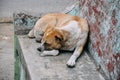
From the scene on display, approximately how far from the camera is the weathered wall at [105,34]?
162 inches

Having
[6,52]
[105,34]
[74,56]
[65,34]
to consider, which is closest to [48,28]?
[65,34]

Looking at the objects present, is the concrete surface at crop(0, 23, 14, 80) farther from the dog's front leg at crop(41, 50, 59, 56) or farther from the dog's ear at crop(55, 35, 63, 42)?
the dog's ear at crop(55, 35, 63, 42)

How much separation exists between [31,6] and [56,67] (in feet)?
22.7

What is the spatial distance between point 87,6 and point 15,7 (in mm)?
6078

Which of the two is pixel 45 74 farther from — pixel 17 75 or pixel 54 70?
pixel 17 75

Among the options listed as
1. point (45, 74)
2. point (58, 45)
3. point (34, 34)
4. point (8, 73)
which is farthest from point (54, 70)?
point (8, 73)

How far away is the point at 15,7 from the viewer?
440 inches

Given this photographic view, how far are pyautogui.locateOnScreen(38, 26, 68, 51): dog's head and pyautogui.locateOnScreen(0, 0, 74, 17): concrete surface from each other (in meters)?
5.81

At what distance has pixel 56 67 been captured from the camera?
4.61 metres

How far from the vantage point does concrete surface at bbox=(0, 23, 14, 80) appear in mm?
7157

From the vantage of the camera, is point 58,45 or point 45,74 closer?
point 45,74

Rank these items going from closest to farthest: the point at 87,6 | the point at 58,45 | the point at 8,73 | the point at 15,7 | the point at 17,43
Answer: the point at 58,45 → the point at 87,6 → the point at 17,43 → the point at 8,73 → the point at 15,7

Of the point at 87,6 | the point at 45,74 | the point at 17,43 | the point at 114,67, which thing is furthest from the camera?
the point at 17,43

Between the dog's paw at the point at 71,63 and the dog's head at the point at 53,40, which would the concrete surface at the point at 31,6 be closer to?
the dog's head at the point at 53,40
